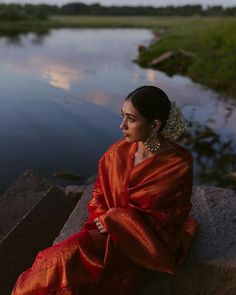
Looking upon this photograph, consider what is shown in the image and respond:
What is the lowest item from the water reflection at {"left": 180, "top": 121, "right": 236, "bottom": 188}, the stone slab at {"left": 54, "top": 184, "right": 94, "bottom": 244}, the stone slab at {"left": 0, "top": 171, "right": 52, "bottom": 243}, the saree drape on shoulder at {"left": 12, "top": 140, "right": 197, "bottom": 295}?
the water reflection at {"left": 180, "top": 121, "right": 236, "bottom": 188}

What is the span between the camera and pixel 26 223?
4.78 metres

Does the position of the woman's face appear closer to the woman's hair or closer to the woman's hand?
the woman's hair

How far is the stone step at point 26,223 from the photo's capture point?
4.22m

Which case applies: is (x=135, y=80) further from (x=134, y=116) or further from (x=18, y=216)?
(x=134, y=116)

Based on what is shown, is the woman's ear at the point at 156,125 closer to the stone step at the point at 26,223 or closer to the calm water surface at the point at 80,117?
the stone step at the point at 26,223

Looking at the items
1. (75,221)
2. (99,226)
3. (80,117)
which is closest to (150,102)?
(99,226)

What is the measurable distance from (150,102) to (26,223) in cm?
245

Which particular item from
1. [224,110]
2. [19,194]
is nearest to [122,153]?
[19,194]

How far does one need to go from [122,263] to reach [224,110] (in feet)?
36.3

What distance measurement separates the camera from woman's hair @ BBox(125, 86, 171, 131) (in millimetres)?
3111

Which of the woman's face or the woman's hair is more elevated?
the woman's hair

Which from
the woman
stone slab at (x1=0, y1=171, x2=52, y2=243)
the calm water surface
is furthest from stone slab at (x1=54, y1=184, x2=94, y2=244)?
the calm water surface

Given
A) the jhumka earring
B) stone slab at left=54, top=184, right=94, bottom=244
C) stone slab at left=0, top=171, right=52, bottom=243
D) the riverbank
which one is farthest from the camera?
the riverbank

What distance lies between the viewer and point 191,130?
36.6 feet
